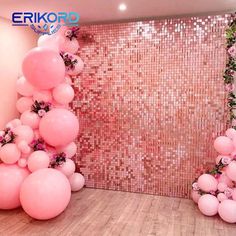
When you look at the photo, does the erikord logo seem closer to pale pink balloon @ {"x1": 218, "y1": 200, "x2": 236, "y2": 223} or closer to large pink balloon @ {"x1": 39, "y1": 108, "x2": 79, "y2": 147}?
large pink balloon @ {"x1": 39, "y1": 108, "x2": 79, "y2": 147}

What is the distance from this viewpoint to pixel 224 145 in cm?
351

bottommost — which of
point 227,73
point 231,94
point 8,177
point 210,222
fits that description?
point 210,222

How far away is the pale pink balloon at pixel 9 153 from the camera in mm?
3459

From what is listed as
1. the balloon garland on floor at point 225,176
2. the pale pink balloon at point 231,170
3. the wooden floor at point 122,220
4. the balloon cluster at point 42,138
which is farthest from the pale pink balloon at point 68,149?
the pale pink balloon at point 231,170

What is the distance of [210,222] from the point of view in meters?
3.39

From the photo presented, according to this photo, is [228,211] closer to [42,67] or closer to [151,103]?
[151,103]

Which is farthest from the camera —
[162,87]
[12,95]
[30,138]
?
[12,95]

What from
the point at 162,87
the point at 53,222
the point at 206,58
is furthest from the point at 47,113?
the point at 206,58

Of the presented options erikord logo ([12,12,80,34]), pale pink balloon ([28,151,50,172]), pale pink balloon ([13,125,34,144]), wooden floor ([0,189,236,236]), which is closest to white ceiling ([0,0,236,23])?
erikord logo ([12,12,80,34])

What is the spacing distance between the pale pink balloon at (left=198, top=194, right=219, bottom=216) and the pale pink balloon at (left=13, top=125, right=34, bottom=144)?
2.24 m

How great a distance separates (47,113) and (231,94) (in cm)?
236

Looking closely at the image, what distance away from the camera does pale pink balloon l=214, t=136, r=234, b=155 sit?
3.49 meters

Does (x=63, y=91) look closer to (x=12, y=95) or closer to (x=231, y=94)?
(x=12, y=95)

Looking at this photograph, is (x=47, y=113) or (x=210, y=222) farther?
(x=47, y=113)
